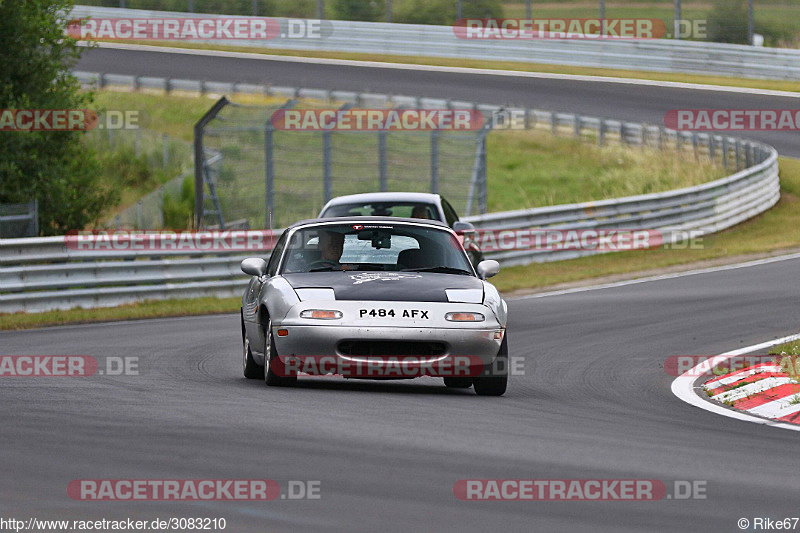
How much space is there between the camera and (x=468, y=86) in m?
43.7

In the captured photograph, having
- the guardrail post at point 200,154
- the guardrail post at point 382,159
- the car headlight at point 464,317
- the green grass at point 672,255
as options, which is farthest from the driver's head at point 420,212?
the guardrail post at point 382,159

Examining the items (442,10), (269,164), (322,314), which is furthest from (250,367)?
(442,10)

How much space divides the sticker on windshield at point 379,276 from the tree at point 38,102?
36.2 feet

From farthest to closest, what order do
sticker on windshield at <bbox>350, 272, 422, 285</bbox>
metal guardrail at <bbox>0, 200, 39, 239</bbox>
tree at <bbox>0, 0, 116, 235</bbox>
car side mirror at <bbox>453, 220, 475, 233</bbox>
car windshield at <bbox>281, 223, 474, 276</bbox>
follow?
tree at <bbox>0, 0, 116, 235</bbox>, metal guardrail at <bbox>0, 200, 39, 239</bbox>, car side mirror at <bbox>453, 220, 475, 233</bbox>, car windshield at <bbox>281, 223, 474, 276</bbox>, sticker on windshield at <bbox>350, 272, 422, 285</bbox>

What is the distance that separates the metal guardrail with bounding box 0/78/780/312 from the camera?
17922mm

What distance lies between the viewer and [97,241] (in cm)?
1864

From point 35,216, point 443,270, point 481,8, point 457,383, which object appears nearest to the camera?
point 457,383

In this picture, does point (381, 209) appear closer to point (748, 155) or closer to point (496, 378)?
point (496, 378)

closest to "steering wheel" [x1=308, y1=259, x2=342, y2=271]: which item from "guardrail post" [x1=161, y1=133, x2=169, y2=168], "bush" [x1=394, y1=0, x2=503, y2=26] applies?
"guardrail post" [x1=161, y1=133, x2=169, y2=168]

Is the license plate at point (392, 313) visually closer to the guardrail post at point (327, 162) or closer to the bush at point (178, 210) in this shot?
the guardrail post at point (327, 162)

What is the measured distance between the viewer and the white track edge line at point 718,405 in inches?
360

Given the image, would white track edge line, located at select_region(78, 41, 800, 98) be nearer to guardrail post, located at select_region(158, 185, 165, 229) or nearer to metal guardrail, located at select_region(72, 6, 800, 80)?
metal guardrail, located at select_region(72, 6, 800, 80)

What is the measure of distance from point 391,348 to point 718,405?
245 centimetres

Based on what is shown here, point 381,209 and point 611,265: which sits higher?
point 381,209
